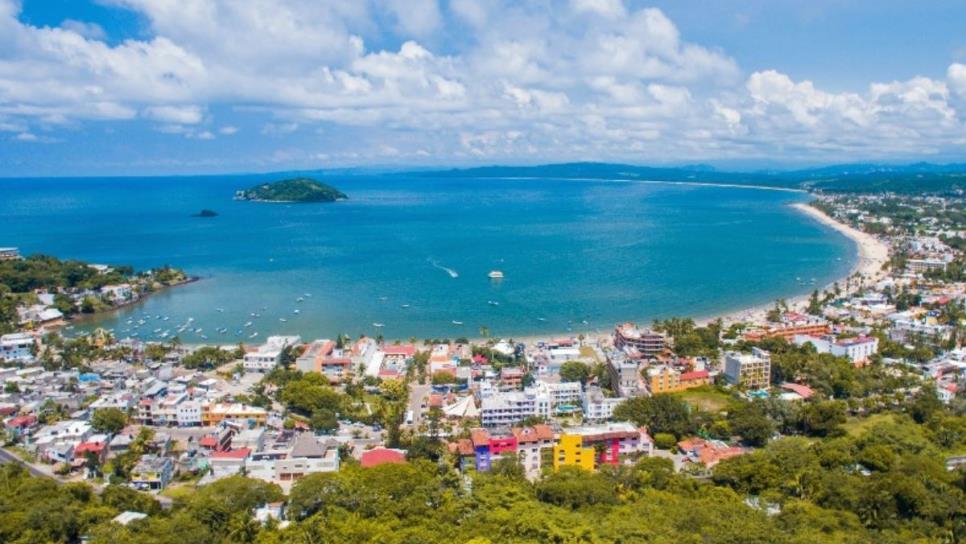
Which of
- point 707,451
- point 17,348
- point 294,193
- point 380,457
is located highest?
point 294,193

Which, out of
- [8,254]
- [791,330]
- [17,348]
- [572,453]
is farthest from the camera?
[8,254]

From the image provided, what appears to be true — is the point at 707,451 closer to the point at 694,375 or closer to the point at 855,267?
the point at 694,375

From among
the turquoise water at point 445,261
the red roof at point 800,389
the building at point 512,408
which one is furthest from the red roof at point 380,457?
the red roof at point 800,389

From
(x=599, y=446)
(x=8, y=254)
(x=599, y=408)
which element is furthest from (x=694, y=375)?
(x=8, y=254)

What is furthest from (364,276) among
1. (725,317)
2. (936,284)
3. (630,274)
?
(936,284)

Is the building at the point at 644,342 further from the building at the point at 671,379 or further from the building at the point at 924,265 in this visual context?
the building at the point at 924,265

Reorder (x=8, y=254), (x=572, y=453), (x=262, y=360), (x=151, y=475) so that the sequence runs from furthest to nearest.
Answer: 1. (x=8, y=254)
2. (x=262, y=360)
3. (x=572, y=453)
4. (x=151, y=475)

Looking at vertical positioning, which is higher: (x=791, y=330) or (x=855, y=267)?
(x=791, y=330)
